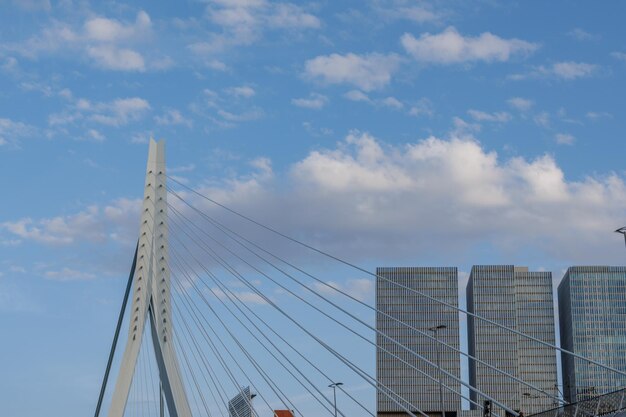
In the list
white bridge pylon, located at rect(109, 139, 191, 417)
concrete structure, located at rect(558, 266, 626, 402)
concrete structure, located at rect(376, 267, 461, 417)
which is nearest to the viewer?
white bridge pylon, located at rect(109, 139, 191, 417)

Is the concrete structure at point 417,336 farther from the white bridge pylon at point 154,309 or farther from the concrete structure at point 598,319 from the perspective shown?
the white bridge pylon at point 154,309

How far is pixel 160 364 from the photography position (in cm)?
3447

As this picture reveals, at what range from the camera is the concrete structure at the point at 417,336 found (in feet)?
591

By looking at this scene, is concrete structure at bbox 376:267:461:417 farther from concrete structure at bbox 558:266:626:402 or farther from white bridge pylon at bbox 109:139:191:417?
white bridge pylon at bbox 109:139:191:417

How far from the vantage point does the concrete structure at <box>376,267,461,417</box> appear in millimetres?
180125

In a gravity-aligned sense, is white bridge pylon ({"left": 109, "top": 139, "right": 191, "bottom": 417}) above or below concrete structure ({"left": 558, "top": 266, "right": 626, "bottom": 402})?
below

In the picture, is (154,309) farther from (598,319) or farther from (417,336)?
(598,319)

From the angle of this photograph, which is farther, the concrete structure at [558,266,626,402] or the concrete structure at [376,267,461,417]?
the concrete structure at [558,266,626,402]

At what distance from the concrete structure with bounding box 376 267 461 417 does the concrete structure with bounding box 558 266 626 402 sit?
21.3 metres

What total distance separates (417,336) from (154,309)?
153 metres

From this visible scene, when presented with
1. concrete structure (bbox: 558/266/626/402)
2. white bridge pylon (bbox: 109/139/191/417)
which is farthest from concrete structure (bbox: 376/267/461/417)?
white bridge pylon (bbox: 109/139/191/417)

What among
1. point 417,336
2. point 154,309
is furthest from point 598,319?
point 154,309

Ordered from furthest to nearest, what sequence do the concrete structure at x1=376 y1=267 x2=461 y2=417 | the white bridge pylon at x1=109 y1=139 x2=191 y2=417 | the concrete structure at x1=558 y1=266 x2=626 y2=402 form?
the concrete structure at x1=558 y1=266 x2=626 y2=402 < the concrete structure at x1=376 y1=267 x2=461 y2=417 < the white bridge pylon at x1=109 y1=139 x2=191 y2=417

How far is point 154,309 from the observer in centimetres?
3469
